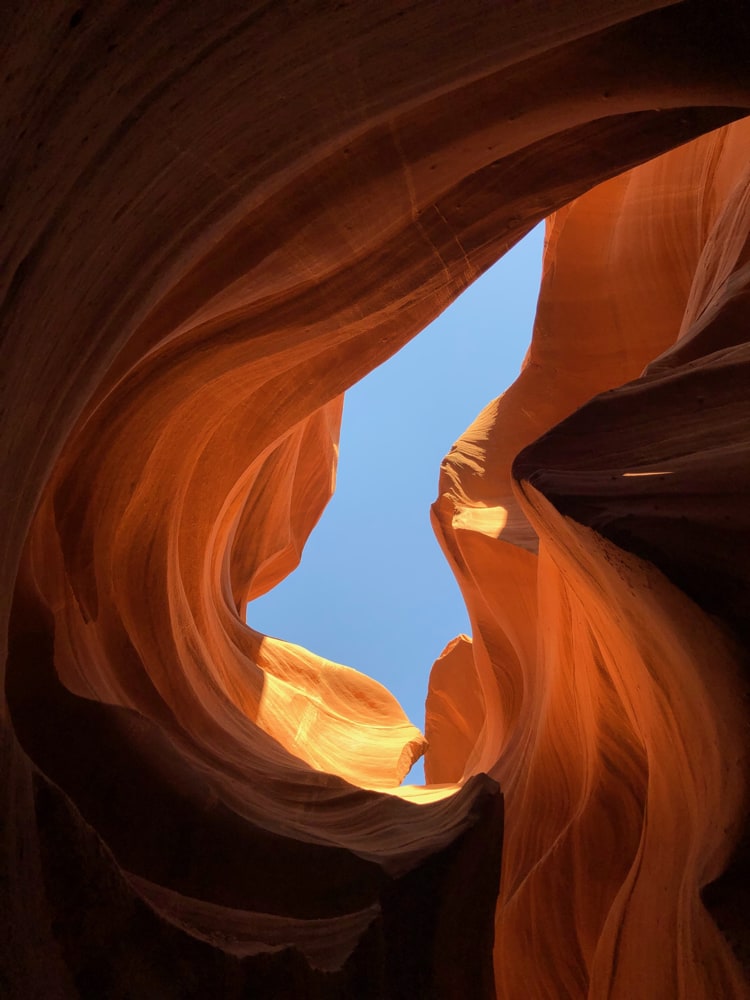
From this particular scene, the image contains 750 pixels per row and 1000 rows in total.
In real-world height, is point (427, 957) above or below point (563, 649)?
below

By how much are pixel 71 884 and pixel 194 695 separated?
2.60 meters

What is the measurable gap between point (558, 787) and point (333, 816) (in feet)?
5.84

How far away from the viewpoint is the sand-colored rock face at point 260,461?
5.51ft

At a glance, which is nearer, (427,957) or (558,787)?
(427,957)

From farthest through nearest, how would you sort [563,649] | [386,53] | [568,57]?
[563,649] → [568,57] → [386,53]

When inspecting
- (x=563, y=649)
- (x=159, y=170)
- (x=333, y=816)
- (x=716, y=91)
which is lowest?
(x=333, y=816)

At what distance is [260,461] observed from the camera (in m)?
5.77

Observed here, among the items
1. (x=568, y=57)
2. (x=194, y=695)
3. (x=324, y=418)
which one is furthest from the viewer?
(x=324, y=418)

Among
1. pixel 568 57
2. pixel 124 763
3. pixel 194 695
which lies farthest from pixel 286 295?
pixel 194 695

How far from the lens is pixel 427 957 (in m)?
2.81

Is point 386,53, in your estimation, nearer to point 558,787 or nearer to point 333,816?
point 333,816

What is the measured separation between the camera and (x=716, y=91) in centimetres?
291

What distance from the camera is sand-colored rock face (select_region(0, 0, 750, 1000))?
168 centimetres

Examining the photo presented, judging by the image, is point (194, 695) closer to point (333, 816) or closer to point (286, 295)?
point (333, 816)
